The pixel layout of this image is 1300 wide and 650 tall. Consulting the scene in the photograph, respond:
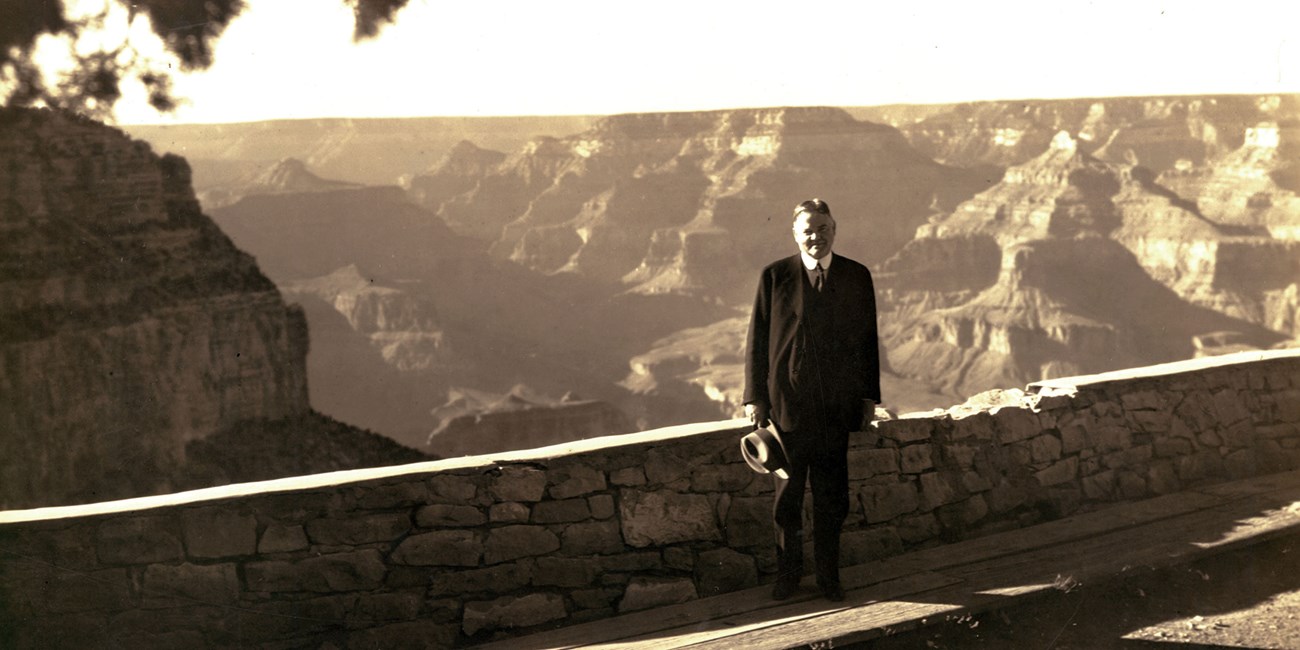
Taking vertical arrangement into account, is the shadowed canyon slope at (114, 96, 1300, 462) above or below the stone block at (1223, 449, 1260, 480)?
above

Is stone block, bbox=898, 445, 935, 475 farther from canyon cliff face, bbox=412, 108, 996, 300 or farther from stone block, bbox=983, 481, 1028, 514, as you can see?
canyon cliff face, bbox=412, 108, 996, 300

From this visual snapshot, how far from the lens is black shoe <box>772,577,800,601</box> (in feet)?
14.5

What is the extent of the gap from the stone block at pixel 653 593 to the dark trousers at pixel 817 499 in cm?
44

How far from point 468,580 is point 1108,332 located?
88.0m

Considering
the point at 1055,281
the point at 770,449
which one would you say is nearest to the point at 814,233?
the point at 770,449

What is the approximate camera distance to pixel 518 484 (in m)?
4.44

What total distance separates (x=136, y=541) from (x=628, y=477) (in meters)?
1.81

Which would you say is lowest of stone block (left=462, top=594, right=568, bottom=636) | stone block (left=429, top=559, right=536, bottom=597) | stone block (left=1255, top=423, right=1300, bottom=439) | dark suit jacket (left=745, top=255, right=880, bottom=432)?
stone block (left=462, top=594, right=568, bottom=636)

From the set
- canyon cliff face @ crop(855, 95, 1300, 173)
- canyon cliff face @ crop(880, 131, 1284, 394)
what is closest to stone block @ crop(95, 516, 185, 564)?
canyon cliff face @ crop(880, 131, 1284, 394)

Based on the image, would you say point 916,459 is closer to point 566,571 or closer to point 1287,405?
point 566,571

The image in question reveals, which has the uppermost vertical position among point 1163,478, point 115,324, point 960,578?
point 115,324

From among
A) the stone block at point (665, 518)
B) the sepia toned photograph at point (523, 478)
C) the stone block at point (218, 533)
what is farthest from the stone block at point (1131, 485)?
the stone block at point (218, 533)

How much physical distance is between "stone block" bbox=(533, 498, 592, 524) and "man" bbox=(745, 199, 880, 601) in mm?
767

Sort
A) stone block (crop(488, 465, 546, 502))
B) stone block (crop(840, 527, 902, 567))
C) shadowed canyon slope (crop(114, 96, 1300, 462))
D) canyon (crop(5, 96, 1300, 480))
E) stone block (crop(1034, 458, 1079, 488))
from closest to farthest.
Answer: stone block (crop(488, 465, 546, 502)) → stone block (crop(840, 527, 902, 567)) → stone block (crop(1034, 458, 1079, 488)) → canyon (crop(5, 96, 1300, 480)) → shadowed canyon slope (crop(114, 96, 1300, 462))
